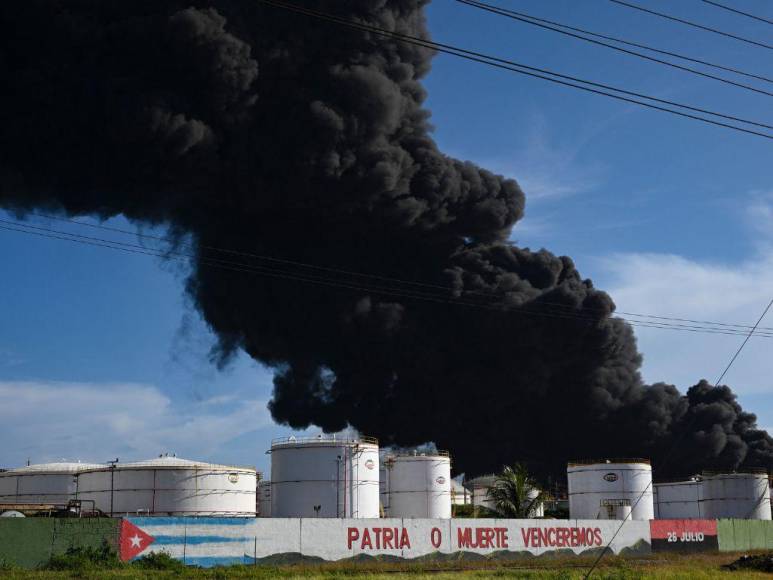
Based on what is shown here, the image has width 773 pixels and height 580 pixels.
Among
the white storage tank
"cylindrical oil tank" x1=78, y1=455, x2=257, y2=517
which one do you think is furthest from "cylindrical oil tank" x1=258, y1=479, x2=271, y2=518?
the white storage tank

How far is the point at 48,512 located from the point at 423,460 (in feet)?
104

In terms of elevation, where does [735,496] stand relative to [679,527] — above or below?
above

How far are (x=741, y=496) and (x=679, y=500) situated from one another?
413 inches

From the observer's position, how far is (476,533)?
53.2 m

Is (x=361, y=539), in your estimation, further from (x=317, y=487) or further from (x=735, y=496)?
(x=735, y=496)

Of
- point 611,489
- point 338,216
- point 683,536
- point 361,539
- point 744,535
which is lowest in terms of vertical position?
point 744,535

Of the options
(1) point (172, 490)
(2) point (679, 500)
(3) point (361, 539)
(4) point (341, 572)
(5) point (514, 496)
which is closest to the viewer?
(4) point (341, 572)

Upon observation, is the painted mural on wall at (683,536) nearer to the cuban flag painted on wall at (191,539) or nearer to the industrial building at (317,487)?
the industrial building at (317,487)

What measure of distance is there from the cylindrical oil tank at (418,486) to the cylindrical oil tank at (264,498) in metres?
14.2

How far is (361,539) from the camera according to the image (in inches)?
1914

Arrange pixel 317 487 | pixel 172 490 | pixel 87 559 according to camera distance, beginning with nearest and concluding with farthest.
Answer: pixel 87 559, pixel 172 490, pixel 317 487

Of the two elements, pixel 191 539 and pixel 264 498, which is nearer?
pixel 191 539

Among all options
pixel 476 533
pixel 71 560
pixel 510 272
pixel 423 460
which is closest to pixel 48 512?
pixel 71 560

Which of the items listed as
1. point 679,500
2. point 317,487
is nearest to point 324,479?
point 317,487
